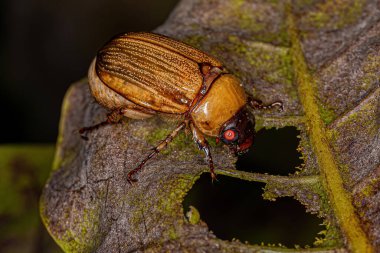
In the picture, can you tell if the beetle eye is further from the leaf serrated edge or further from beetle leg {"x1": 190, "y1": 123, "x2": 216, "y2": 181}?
the leaf serrated edge

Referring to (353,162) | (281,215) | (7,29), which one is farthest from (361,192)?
(7,29)

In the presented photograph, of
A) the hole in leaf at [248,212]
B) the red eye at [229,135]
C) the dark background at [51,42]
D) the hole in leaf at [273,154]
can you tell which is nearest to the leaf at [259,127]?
the red eye at [229,135]

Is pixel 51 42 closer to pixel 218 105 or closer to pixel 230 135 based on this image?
pixel 218 105

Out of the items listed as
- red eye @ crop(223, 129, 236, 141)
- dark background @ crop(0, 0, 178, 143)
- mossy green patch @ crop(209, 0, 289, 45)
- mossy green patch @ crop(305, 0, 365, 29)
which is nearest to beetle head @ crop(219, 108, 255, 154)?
red eye @ crop(223, 129, 236, 141)

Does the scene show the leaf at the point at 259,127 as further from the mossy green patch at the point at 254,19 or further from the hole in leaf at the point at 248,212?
the hole in leaf at the point at 248,212

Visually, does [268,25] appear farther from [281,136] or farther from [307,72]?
[281,136]

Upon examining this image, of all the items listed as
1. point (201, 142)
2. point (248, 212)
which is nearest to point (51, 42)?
point (201, 142)

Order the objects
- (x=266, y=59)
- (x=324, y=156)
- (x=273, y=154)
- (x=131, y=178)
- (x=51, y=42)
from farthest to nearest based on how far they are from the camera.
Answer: (x=51, y=42)
(x=273, y=154)
(x=266, y=59)
(x=131, y=178)
(x=324, y=156)
